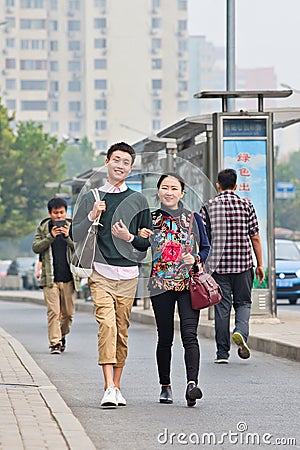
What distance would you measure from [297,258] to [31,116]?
12770 cm

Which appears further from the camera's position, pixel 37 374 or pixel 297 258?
pixel 297 258

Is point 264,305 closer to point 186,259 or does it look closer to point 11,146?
point 186,259

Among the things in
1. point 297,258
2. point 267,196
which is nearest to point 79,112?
point 297,258

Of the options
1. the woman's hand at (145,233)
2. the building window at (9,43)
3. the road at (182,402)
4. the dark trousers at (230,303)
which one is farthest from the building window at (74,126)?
the woman's hand at (145,233)

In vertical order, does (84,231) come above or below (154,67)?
below

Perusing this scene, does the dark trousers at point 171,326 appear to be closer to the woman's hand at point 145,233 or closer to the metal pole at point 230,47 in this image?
the woman's hand at point 145,233

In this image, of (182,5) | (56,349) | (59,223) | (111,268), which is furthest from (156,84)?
(111,268)

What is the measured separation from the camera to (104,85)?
6088 inches

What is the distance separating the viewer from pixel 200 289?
32.7 feet

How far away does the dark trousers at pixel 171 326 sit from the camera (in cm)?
997

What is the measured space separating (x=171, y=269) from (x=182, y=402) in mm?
1021

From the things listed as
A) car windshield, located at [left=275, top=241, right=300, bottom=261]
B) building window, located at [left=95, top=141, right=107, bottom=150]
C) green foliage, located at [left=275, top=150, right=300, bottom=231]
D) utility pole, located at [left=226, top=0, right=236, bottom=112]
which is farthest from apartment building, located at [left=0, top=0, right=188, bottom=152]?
utility pole, located at [left=226, top=0, right=236, bottom=112]

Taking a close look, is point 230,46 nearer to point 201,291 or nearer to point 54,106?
point 201,291

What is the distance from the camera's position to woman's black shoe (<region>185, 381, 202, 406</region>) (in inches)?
380
